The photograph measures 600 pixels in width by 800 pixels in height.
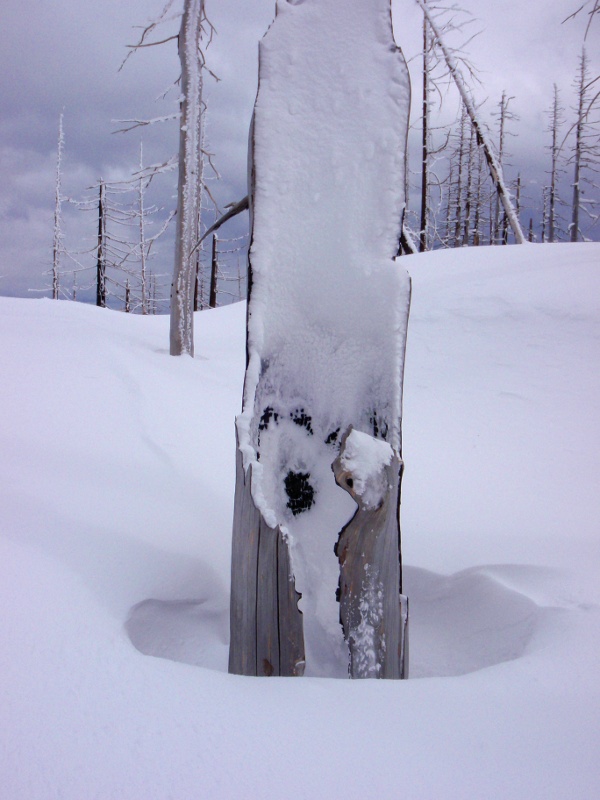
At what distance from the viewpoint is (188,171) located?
25.6 ft

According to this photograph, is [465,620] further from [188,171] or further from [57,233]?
[57,233]

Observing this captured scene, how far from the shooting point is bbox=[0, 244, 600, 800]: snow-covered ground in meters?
1.06

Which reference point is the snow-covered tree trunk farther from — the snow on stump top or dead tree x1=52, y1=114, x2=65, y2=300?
dead tree x1=52, y1=114, x2=65, y2=300

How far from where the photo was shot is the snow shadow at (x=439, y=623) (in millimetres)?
2014

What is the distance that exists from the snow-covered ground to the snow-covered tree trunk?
1.88 metres

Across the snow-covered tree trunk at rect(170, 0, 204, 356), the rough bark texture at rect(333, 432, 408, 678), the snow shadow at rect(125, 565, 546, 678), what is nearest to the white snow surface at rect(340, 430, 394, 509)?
the rough bark texture at rect(333, 432, 408, 678)

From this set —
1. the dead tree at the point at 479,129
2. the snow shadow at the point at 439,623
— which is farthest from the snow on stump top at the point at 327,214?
the dead tree at the point at 479,129

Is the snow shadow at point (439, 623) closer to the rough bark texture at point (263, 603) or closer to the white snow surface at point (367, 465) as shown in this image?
the rough bark texture at point (263, 603)

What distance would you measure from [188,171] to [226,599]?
24.0 feet

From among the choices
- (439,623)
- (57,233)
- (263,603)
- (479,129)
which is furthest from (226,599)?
(57,233)

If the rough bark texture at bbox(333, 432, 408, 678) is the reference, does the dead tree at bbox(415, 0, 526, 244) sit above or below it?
above

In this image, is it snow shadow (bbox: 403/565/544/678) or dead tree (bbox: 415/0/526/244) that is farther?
dead tree (bbox: 415/0/526/244)

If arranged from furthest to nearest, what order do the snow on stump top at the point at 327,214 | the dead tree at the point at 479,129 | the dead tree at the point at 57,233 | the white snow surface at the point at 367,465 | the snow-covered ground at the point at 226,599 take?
the dead tree at the point at 57,233, the dead tree at the point at 479,129, the snow on stump top at the point at 327,214, the white snow surface at the point at 367,465, the snow-covered ground at the point at 226,599

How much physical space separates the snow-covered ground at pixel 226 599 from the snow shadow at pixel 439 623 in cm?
1
